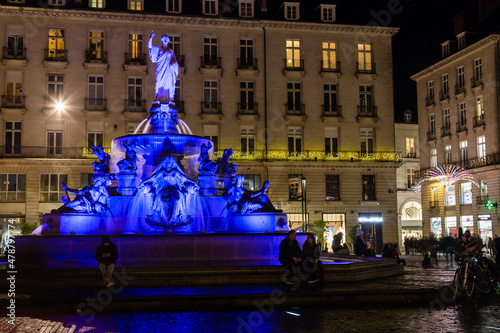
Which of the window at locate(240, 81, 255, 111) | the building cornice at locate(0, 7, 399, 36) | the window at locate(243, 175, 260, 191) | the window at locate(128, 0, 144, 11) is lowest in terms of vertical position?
the window at locate(243, 175, 260, 191)

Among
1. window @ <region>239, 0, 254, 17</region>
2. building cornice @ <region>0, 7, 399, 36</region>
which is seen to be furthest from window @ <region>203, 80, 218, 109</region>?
window @ <region>239, 0, 254, 17</region>

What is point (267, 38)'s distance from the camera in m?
48.5

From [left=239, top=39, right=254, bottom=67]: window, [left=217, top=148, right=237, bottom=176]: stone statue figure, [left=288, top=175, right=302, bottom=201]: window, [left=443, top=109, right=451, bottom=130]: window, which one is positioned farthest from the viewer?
[left=443, top=109, right=451, bottom=130]: window

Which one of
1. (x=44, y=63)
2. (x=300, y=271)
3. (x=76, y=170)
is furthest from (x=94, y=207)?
(x=44, y=63)

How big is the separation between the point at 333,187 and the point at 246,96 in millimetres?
10246

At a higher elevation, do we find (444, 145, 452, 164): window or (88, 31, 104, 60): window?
(88, 31, 104, 60): window

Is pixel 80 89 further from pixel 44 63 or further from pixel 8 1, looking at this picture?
pixel 8 1

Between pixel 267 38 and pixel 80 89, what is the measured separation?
50.7 ft

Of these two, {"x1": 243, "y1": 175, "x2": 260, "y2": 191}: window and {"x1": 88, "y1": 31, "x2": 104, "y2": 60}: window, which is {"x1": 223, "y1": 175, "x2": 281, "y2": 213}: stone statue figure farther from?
{"x1": 88, "y1": 31, "x2": 104, "y2": 60}: window

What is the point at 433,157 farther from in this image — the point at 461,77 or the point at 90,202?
the point at 90,202

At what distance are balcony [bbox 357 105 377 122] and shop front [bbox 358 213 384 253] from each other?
826 centimetres

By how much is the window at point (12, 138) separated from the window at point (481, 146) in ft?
121

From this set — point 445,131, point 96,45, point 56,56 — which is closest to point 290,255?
point 96,45

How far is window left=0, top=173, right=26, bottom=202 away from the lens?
43.4 m
